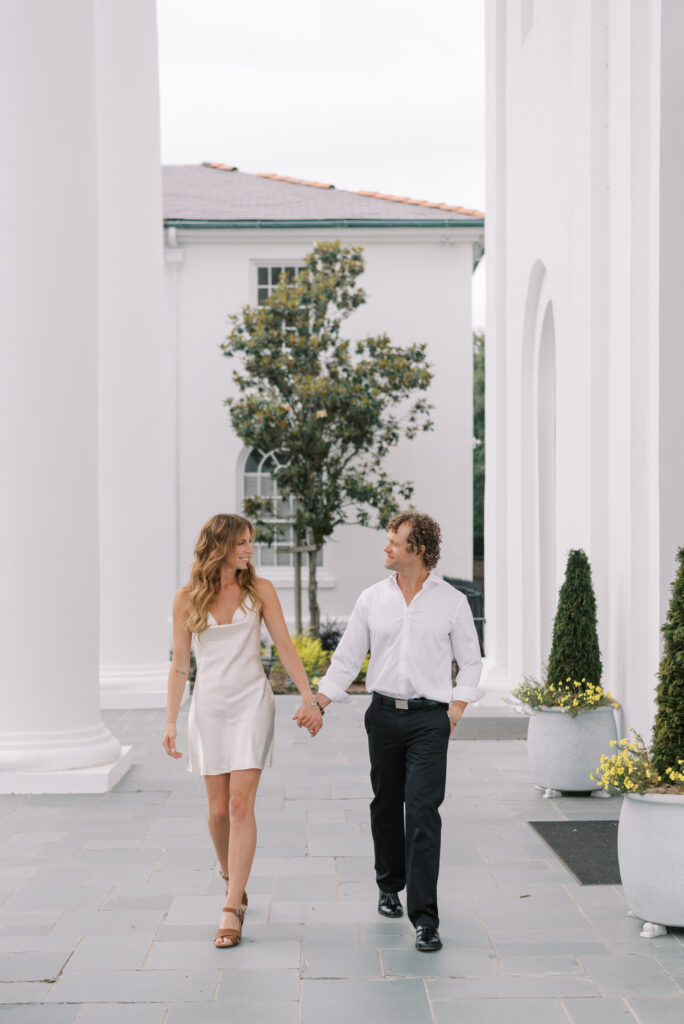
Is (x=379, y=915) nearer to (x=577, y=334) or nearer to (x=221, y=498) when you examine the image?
(x=577, y=334)

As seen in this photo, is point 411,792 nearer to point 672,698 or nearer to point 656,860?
point 656,860

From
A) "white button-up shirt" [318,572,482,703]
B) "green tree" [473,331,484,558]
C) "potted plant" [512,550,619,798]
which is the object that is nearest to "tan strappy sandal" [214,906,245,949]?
"white button-up shirt" [318,572,482,703]

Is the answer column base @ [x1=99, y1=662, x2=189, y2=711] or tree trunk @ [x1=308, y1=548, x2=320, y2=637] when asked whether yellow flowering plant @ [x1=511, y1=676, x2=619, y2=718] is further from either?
tree trunk @ [x1=308, y1=548, x2=320, y2=637]

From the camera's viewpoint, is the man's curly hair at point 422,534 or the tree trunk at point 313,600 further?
the tree trunk at point 313,600

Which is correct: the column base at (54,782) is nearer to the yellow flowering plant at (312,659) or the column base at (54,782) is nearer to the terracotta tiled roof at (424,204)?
the yellow flowering plant at (312,659)

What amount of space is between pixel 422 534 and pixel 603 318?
4713 mm

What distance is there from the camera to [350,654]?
18.2ft

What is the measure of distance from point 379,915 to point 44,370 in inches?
188

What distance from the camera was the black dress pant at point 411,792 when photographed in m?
5.20

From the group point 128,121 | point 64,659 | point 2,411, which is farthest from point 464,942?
point 128,121

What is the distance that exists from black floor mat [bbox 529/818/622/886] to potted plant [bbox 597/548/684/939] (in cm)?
Result: 92

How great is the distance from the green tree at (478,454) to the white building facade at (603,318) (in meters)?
16.0

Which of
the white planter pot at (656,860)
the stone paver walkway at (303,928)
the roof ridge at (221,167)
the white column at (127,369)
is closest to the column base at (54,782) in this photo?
the stone paver walkway at (303,928)

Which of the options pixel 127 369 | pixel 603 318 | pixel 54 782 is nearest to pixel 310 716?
pixel 54 782
